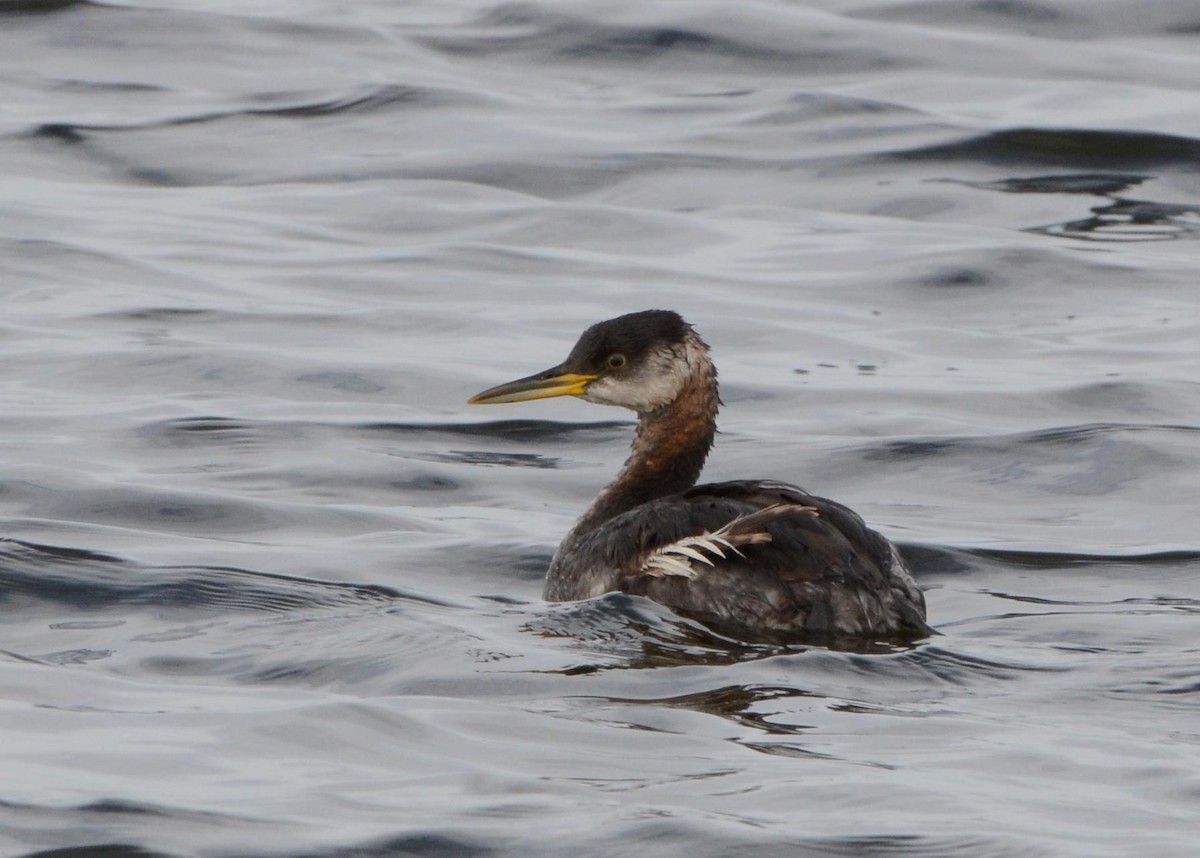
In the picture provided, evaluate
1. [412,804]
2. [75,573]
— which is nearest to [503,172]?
[75,573]

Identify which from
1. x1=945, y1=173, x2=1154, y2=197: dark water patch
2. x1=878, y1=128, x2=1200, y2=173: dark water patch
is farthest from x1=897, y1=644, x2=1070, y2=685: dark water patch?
x1=878, y1=128, x2=1200, y2=173: dark water patch

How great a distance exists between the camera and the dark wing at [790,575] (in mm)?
6586

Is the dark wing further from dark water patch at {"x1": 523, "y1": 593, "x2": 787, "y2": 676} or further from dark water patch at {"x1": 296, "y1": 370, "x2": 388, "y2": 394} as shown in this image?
dark water patch at {"x1": 296, "y1": 370, "x2": 388, "y2": 394}

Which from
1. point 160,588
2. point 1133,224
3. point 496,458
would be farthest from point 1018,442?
point 1133,224

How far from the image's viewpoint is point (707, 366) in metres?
7.95

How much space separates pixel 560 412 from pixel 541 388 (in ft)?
7.97

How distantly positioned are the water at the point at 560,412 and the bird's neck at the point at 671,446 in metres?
0.43

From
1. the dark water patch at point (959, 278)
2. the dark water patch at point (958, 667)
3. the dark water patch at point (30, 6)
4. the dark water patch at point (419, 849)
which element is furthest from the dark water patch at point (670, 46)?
the dark water patch at point (419, 849)

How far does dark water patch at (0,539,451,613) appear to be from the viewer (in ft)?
23.0

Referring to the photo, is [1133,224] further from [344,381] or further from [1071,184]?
[344,381]

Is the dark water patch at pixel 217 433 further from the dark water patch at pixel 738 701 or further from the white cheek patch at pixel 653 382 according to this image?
the dark water patch at pixel 738 701

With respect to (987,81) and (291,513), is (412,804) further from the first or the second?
(987,81)

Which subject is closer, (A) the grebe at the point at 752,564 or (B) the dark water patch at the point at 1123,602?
(A) the grebe at the point at 752,564

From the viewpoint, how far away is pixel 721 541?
6594 mm
